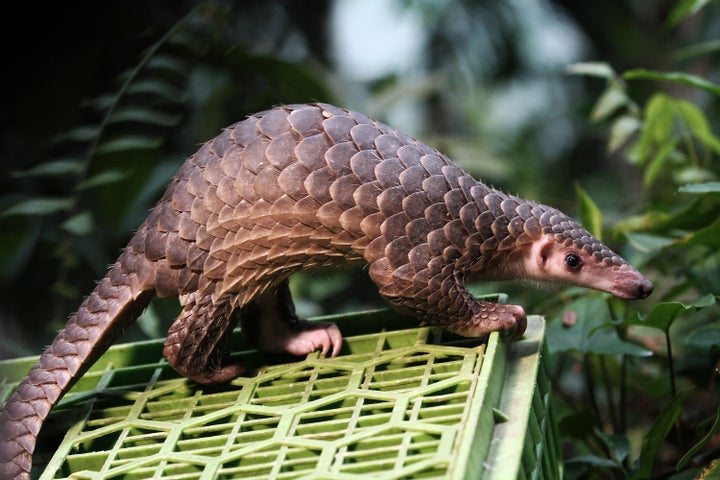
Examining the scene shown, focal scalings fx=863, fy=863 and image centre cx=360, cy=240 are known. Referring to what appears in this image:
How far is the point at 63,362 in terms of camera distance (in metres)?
2.10

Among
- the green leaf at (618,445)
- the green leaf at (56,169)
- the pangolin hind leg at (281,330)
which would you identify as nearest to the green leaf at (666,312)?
the green leaf at (618,445)

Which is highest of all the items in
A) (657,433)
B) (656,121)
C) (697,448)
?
(656,121)

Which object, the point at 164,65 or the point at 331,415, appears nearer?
the point at 331,415

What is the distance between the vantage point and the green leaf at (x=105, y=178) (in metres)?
3.13

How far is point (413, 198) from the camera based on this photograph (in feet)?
6.84

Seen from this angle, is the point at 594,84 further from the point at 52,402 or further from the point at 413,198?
the point at 52,402

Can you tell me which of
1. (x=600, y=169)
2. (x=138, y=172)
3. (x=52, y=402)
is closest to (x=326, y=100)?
(x=138, y=172)

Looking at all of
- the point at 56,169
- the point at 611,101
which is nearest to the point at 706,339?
the point at 611,101

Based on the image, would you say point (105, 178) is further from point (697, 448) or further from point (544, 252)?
point (697, 448)

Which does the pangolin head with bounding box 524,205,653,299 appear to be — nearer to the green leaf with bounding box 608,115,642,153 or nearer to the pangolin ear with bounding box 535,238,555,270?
the pangolin ear with bounding box 535,238,555,270

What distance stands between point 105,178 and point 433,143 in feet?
7.08

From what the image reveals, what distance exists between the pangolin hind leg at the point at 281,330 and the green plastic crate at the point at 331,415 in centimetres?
4

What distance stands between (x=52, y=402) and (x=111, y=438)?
165mm

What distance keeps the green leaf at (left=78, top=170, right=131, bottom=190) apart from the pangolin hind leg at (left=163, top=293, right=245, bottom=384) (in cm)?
116
